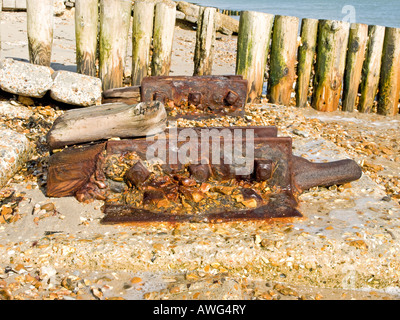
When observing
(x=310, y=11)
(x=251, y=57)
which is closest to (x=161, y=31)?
(x=251, y=57)

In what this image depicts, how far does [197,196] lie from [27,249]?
1105 mm

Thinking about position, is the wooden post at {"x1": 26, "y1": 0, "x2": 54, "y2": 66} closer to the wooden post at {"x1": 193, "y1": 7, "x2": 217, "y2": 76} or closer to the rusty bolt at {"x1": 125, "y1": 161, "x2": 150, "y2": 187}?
the wooden post at {"x1": 193, "y1": 7, "x2": 217, "y2": 76}

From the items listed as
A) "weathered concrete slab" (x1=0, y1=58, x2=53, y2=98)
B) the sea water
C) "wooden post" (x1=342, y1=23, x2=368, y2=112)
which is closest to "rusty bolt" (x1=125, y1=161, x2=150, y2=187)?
"weathered concrete slab" (x1=0, y1=58, x2=53, y2=98)

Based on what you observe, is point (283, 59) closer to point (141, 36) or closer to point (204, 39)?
point (204, 39)

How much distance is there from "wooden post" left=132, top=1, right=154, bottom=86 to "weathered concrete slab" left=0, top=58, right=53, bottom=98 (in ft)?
4.11

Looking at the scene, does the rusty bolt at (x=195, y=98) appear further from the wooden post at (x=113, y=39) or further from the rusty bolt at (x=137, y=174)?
the rusty bolt at (x=137, y=174)

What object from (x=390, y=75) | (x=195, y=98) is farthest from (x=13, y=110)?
(x=390, y=75)

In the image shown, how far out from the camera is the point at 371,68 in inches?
239

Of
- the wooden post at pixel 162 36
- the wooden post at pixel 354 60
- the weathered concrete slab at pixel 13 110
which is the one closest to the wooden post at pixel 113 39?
the wooden post at pixel 162 36

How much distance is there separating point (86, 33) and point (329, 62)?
310cm

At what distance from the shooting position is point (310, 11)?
26.0 m

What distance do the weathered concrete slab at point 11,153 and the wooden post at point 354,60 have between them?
4.21 metres

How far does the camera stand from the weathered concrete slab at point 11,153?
3332 millimetres
